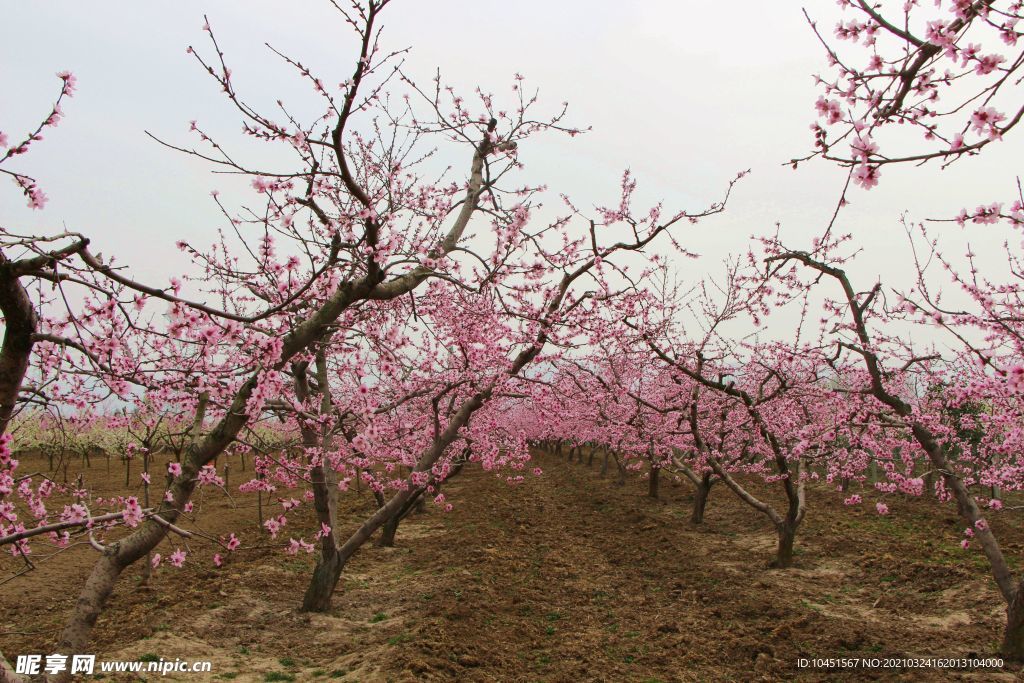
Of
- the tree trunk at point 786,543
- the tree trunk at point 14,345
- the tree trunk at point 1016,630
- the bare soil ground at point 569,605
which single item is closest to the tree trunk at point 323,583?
the bare soil ground at point 569,605

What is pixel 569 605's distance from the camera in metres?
8.74

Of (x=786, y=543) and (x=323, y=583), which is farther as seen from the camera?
(x=786, y=543)

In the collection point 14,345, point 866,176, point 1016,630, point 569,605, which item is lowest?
point 569,605

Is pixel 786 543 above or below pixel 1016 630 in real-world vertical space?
below

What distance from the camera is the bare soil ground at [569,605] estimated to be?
642cm

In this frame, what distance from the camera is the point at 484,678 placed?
605cm

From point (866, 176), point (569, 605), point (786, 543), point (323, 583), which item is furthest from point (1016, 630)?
point (323, 583)

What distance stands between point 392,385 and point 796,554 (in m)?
8.85

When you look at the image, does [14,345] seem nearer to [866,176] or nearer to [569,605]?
[866,176]

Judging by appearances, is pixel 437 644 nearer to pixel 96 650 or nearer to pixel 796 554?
pixel 96 650

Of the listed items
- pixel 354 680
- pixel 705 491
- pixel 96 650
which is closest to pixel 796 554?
pixel 705 491

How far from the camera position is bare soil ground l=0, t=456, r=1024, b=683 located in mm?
6422

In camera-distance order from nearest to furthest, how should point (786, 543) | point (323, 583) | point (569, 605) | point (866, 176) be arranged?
point (866, 176)
point (323, 583)
point (569, 605)
point (786, 543)

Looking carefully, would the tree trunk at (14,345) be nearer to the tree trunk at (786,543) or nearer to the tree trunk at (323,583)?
the tree trunk at (323,583)
